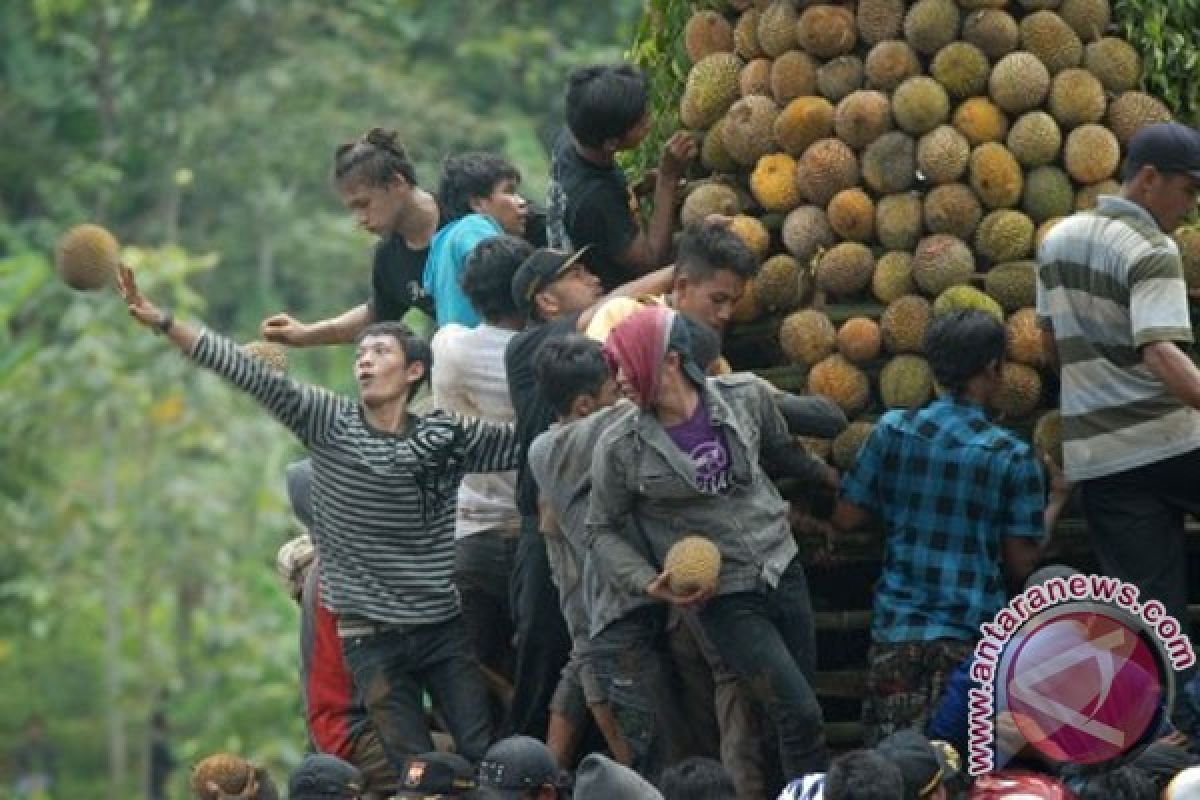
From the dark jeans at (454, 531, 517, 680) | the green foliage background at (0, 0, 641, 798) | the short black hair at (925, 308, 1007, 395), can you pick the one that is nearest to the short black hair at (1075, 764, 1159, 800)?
the short black hair at (925, 308, 1007, 395)

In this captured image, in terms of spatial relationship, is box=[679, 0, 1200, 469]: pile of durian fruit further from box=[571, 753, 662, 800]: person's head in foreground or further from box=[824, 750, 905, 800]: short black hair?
box=[824, 750, 905, 800]: short black hair

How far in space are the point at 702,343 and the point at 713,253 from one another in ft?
1.18

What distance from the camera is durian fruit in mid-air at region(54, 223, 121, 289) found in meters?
9.61

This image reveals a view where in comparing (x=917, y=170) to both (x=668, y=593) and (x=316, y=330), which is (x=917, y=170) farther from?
(x=316, y=330)

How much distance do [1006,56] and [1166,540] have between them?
4.81ft

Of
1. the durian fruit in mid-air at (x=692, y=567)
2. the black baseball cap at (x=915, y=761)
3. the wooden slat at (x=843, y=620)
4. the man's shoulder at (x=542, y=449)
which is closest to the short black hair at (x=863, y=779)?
the black baseball cap at (x=915, y=761)

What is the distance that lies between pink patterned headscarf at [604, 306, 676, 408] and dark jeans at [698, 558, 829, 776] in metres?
0.61

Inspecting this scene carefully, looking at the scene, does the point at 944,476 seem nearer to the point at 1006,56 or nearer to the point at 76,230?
the point at 1006,56

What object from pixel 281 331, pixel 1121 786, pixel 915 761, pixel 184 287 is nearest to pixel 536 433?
pixel 281 331

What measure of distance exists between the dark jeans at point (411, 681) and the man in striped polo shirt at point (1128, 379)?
1.81m

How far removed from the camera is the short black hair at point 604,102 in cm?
1016

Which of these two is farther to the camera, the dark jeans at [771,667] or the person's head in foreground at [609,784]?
the dark jeans at [771,667]

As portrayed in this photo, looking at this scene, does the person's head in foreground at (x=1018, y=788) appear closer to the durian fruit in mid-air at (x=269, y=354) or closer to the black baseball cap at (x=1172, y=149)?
the black baseball cap at (x=1172, y=149)

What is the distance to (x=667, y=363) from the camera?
9.14 metres
